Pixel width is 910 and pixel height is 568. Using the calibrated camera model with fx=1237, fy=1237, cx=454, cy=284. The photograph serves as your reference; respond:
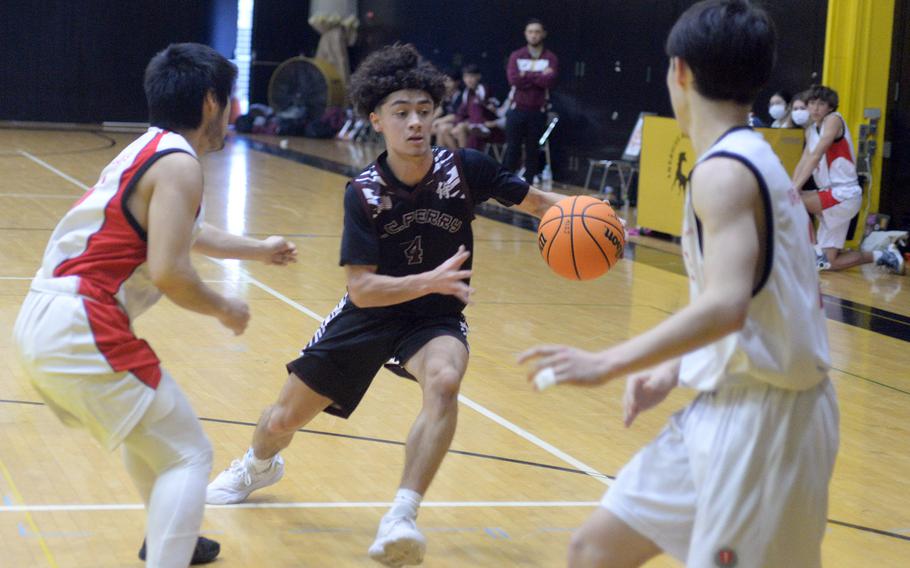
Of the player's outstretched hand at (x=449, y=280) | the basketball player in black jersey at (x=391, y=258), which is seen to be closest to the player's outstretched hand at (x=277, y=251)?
the basketball player in black jersey at (x=391, y=258)

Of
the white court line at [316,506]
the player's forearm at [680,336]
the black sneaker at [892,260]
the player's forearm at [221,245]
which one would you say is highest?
the player's forearm at [680,336]

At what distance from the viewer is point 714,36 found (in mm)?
2297

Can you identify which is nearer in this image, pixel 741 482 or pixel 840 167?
pixel 741 482

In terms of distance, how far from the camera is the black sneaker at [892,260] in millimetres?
10500

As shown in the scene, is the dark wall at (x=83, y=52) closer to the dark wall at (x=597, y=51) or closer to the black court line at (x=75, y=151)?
the black court line at (x=75, y=151)

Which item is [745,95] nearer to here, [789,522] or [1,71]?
[789,522]

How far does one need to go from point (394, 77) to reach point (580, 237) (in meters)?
0.89

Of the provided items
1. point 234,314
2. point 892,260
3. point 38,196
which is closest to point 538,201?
point 234,314

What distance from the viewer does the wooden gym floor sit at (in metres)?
3.99

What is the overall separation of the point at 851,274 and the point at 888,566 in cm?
673

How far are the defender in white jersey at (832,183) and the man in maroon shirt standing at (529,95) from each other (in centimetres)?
485

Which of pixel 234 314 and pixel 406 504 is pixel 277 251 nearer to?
pixel 234 314

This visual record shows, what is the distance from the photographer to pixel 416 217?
13.5 feet

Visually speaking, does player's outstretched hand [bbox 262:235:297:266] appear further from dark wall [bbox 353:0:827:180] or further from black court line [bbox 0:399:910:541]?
dark wall [bbox 353:0:827:180]
